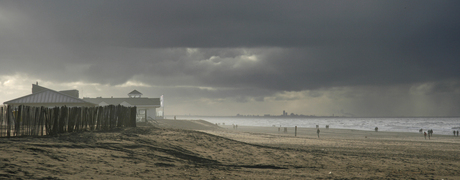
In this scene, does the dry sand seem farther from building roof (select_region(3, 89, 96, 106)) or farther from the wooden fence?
building roof (select_region(3, 89, 96, 106))

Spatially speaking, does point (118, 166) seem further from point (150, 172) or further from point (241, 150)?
point (241, 150)

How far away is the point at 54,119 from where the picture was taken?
14.5 meters

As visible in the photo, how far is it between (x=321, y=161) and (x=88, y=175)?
1084 cm

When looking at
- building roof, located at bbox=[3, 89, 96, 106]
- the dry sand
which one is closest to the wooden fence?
the dry sand

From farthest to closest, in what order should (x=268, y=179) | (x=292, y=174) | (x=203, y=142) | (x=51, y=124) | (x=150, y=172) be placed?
(x=203, y=142) < (x=51, y=124) < (x=292, y=174) < (x=268, y=179) < (x=150, y=172)

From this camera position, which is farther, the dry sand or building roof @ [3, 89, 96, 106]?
building roof @ [3, 89, 96, 106]

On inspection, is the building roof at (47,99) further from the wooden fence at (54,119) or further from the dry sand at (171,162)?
the dry sand at (171,162)

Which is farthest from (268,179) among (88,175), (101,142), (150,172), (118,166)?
(101,142)

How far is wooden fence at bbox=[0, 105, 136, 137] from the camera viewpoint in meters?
13.0

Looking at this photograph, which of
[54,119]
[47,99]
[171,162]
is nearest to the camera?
[171,162]

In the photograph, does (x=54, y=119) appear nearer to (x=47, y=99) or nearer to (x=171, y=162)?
(x=171, y=162)

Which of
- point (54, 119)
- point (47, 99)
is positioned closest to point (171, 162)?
point (54, 119)

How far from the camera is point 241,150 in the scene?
54.4ft

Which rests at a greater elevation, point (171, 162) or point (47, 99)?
point (47, 99)
